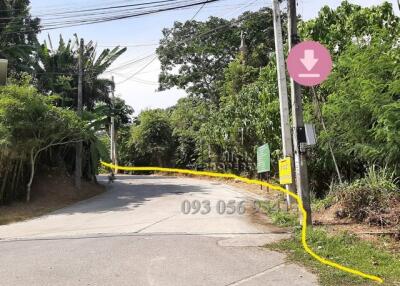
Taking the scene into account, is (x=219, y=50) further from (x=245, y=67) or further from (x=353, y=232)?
(x=353, y=232)

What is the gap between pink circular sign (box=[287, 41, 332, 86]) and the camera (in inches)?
436

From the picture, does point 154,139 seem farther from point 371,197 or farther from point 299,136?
point 371,197

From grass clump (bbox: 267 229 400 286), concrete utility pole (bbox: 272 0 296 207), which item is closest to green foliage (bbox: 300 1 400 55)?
concrete utility pole (bbox: 272 0 296 207)

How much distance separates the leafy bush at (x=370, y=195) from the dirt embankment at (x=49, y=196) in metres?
Result: 10.6

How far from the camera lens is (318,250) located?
942cm

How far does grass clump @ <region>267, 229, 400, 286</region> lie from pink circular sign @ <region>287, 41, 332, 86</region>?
3344 mm

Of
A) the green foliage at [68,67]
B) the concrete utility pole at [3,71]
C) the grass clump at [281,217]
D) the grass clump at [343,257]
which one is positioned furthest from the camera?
the green foliage at [68,67]

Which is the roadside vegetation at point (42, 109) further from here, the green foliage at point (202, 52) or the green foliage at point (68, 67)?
the green foliage at point (202, 52)

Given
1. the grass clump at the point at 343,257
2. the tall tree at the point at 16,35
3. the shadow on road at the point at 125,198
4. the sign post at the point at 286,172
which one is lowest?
the grass clump at the point at 343,257

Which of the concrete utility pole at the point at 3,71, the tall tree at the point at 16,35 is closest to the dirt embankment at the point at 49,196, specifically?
the concrete utility pole at the point at 3,71

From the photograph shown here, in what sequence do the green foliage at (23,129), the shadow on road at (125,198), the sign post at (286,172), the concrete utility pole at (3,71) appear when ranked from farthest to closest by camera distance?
the concrete utility pole at (3,71) < the shadow on road at (125,198) < the green foliage at (23,129) < the sign post at (286,172)

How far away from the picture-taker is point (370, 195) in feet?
38.4

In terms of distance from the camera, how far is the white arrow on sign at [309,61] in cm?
1109

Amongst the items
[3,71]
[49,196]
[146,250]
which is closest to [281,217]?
[146,250]
